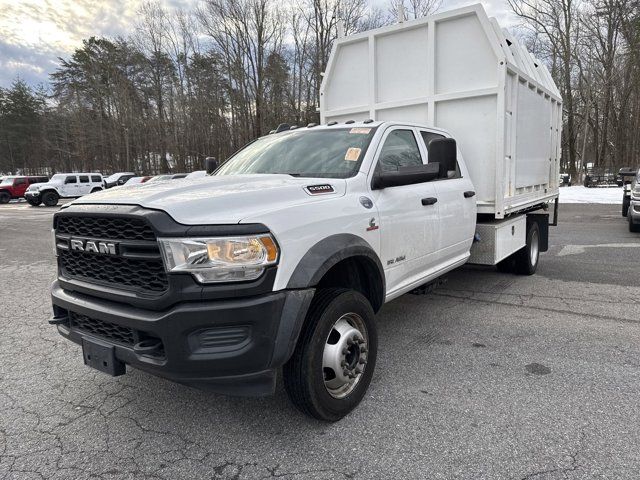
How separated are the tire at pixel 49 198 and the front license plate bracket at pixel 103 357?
2959cm

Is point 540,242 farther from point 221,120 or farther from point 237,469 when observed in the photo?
point 221,120

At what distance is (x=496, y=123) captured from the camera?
510cm

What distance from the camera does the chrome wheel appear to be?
2795mm

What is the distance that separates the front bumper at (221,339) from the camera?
2.27 metres

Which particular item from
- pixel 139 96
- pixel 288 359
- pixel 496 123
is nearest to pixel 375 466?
pixel 288 359

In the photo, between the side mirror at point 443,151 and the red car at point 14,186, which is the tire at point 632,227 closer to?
the side mirror at point 443,151

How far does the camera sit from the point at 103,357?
2551 mm

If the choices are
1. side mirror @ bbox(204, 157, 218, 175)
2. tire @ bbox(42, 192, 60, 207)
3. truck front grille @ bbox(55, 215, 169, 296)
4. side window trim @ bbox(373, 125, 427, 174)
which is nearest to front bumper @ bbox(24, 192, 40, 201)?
tire @ bbox(42, 192, 60, 207)

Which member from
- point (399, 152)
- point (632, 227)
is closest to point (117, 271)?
point (399, 152)

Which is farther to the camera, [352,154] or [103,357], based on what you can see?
[352,154]

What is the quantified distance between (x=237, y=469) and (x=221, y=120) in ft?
122

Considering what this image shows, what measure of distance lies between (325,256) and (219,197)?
2.29 feet

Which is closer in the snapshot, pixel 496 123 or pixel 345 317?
pixel 345 317

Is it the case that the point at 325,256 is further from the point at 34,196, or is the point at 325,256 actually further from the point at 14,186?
the point at 14,186
